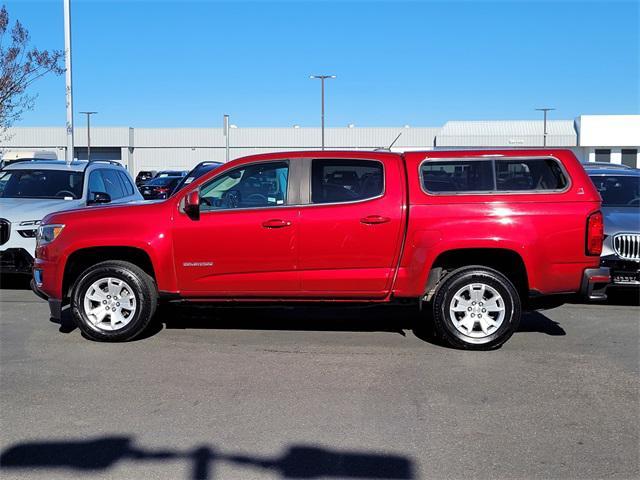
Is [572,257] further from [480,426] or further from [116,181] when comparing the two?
[116,181]

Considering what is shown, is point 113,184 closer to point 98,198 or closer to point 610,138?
point 98,198

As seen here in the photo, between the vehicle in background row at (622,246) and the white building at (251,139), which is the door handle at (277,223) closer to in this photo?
the vehicle in background row at (622,246)

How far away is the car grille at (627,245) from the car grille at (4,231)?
8156 mm

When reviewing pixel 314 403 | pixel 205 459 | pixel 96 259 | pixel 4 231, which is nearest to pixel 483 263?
pixel 314 403

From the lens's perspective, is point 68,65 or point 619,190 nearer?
point 619,190

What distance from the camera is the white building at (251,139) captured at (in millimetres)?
58812

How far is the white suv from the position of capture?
9.89 meters

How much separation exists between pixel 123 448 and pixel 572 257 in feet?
14.5

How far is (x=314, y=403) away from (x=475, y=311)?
2.27 meters

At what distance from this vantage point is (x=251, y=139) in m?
65.1

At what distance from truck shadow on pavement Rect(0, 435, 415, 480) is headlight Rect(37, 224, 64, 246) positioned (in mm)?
3104

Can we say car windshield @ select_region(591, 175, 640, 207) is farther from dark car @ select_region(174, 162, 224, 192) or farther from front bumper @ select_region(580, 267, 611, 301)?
dark car @ select_region(174, 162, 224, 192)

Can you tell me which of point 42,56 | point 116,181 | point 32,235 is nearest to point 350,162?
point 32,235

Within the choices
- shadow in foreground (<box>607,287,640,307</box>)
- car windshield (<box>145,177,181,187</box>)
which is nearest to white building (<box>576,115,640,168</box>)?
car windshield (<box>145,177,181,187</box>)
